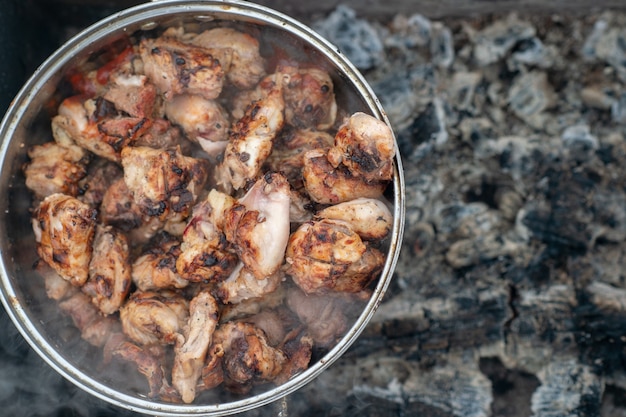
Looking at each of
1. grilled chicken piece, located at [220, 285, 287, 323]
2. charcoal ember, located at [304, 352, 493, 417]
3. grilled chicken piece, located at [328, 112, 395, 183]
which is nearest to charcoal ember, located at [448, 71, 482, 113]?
grilled chicken piece, located at [328, 112, 395, 183]

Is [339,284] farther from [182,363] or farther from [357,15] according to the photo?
[357,15]

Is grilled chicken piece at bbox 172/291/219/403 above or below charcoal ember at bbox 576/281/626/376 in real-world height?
below

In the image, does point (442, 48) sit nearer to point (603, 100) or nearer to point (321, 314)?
point (603, 100)

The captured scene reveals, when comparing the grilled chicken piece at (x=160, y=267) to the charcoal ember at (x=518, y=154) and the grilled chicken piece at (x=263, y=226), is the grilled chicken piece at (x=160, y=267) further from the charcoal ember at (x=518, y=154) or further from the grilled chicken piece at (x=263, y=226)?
the charcoal ember at (x=518, y=154)

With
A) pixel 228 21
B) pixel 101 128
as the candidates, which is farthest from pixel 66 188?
pixel 228 21

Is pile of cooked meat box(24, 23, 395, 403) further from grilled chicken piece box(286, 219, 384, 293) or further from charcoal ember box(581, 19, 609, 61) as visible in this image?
charcoal ember box(581, 19, 609, 61)

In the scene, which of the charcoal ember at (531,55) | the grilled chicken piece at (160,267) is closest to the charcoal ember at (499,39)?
the charcoal ember at (531,55)

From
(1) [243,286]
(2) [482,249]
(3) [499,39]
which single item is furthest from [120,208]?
(3) [499,39]
